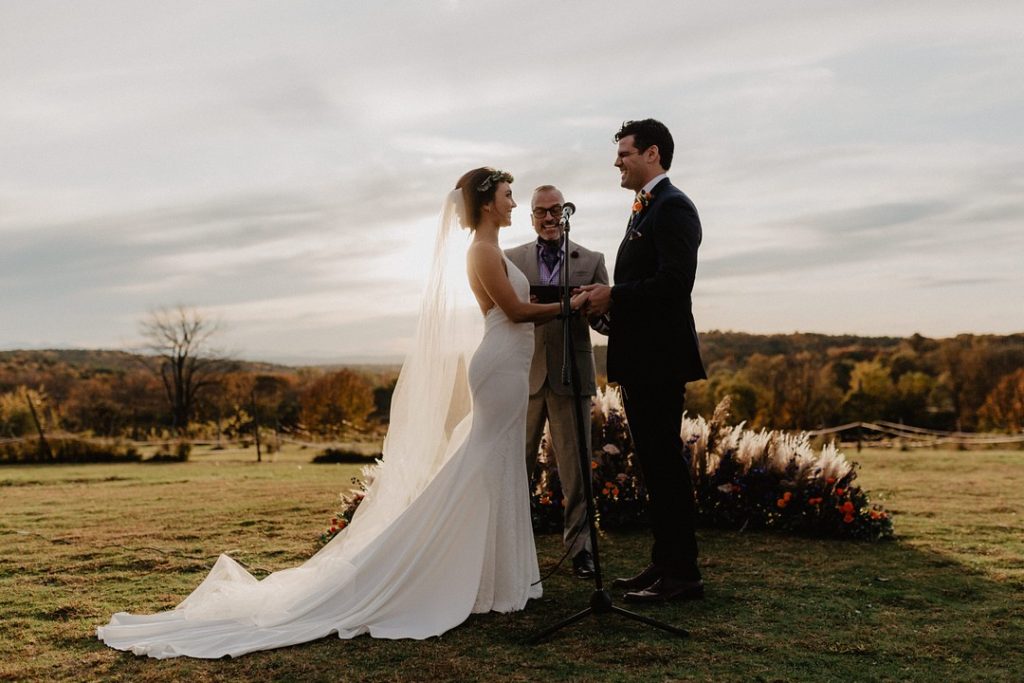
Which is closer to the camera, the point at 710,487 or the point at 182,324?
the point at 710,487

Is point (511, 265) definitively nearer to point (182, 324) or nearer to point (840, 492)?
point (840, 492)

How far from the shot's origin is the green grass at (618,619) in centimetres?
434

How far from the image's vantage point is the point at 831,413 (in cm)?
4769

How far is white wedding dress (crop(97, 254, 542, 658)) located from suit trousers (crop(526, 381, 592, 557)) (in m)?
0.69

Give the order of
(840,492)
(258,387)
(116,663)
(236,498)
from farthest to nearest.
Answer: (258,387) < (236,498) < (840,492) < (116,663)

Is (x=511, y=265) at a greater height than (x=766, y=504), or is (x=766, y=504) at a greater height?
(x=511, y=265)

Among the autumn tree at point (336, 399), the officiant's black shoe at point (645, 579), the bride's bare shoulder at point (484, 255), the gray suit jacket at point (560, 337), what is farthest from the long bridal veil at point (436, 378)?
the autumn tree at point (336, 399)

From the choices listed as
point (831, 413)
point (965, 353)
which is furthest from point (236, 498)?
point (965, 353)

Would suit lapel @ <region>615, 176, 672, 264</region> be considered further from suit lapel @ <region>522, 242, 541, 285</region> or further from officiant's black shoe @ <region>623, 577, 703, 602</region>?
officiant's black shoe @ <region>623, 577, 703, 602</region>

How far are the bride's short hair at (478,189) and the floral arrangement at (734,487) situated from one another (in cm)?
272

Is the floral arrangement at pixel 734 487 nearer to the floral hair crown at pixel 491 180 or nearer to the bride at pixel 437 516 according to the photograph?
the bride at pixel 437 516

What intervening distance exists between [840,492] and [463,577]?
4.18 metres

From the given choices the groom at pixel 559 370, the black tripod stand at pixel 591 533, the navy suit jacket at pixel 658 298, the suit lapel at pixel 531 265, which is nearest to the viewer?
the black tripod stand at pixel 591 533

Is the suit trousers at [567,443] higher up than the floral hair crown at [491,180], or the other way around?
the floral hair crown at [491,180]
